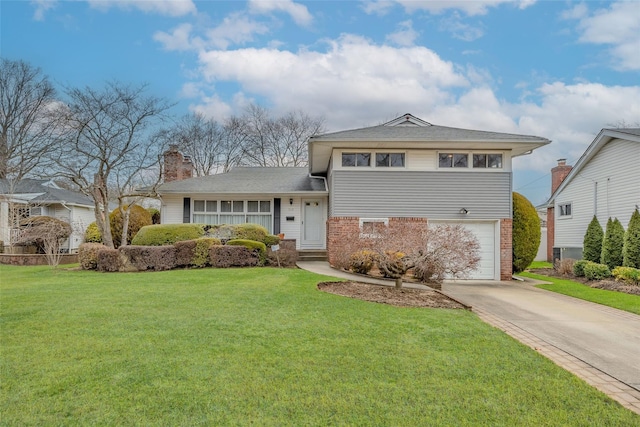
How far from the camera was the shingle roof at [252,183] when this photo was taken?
612 inches

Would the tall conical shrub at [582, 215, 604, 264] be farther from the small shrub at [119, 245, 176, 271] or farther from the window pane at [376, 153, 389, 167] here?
the small shrub at [119, 245, 176, 271]

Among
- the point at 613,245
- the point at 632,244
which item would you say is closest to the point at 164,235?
the point at 632,244

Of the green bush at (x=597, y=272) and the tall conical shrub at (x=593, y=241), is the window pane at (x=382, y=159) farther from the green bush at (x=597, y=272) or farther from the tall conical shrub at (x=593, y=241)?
the tall conical shrub at (x=593, y=241)

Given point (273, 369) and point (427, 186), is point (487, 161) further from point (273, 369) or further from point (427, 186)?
point (273, 369)

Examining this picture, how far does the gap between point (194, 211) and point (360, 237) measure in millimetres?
8739

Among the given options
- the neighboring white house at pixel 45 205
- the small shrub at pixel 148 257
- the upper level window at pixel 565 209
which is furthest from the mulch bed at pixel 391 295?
the neighboring white house at pixel 45 205

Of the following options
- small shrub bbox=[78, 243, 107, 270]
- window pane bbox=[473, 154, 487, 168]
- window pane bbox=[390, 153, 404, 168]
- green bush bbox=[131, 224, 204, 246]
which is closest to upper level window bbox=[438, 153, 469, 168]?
window pane bbox=[473, 154, 487, 168]

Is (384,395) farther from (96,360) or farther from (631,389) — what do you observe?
(96,360)

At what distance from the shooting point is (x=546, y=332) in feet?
18.3

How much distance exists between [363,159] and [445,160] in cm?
286

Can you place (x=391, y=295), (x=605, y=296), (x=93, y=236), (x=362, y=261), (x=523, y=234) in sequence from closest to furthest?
(x=391, y=295) < (x=605, y=296) < (x=362, y=261) < (x=523, y=234) < (x=93, y=236)

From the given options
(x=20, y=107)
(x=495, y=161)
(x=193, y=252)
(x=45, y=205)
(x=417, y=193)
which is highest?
(x=20, y=107)

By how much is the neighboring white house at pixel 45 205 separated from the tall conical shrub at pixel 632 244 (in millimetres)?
23399

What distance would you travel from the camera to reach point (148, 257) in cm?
1155
